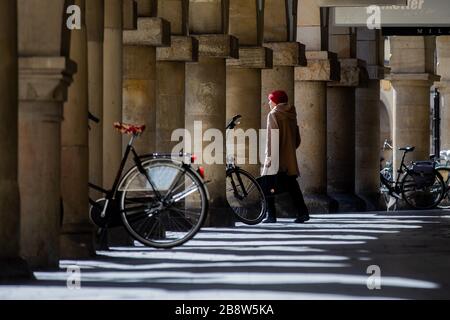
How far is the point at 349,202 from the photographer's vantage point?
3198 centimetres

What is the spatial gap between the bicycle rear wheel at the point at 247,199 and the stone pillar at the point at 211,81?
0.17 metres

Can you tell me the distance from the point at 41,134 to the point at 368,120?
21.2 meters

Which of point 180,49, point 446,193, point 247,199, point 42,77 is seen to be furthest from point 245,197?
point 42,77

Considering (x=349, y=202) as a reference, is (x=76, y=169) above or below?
above

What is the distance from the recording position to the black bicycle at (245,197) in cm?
2350

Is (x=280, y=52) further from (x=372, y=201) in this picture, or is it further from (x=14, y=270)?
(x=14, y=270)

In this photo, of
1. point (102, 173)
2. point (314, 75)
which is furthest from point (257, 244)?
point (314, 75)

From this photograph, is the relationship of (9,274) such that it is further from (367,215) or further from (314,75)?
(314,75)

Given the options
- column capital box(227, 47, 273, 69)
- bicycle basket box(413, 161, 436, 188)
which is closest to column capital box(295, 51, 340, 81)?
bicycle basket box(413, 161, 436, 188)

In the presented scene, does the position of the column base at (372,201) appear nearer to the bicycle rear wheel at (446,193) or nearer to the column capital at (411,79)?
the bicycle rear wheel at (446,193)

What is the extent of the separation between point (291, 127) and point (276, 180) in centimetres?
69

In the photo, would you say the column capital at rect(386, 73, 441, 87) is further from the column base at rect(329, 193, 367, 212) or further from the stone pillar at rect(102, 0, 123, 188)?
the stone pillar at rect(102, 0, 123, 188)

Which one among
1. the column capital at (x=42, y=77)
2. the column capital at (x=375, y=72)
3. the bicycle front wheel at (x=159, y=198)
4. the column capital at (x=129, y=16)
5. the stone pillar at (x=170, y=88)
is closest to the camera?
the column capital at (x=42, y=77)

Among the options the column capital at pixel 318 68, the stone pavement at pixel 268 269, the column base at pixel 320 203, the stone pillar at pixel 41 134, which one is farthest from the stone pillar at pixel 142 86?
the column capital at pixel 318 68
